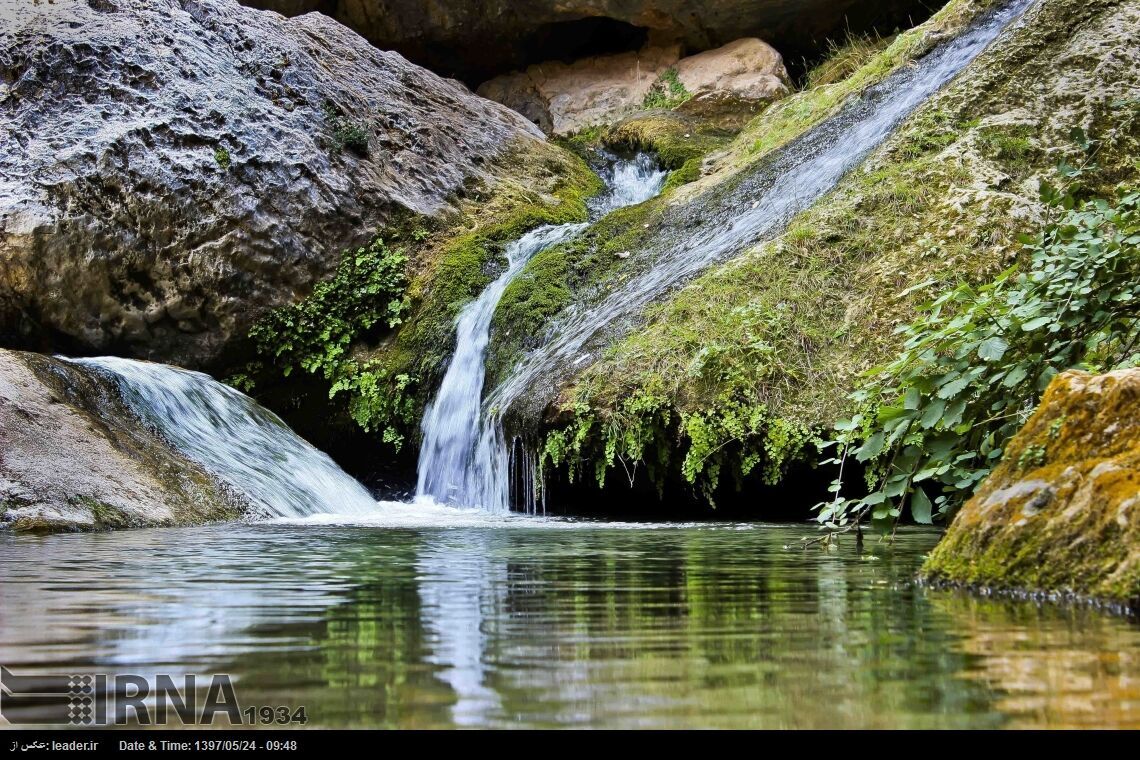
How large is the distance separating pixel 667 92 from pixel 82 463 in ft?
43.3

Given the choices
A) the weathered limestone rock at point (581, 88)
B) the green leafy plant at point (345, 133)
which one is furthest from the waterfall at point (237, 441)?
the weathered limestone rock at point (581, 88)

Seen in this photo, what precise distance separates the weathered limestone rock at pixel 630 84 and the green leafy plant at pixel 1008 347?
13551 mm

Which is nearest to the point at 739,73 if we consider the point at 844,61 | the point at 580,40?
the point at 844,61

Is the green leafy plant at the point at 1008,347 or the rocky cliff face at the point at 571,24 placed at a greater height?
the rocky cliff face at the point at 571,24

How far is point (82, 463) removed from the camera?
7.67 meters

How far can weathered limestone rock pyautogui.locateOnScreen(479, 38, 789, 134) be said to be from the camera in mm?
17500

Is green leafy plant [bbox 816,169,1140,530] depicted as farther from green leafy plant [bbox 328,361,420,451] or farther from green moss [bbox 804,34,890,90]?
green moss [bbox 804,34,890,90]

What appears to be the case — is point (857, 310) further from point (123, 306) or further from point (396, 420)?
point (123, 306)

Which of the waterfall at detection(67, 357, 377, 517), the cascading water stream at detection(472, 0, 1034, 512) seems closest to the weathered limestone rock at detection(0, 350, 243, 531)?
the waterfall at detection(67, 357, 377, 517)

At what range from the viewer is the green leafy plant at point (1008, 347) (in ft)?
13.0

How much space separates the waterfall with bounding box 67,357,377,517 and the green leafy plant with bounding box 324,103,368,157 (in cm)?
408

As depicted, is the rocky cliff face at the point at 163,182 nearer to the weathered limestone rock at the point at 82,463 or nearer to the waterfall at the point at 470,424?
the waterfall at the point at 470,424

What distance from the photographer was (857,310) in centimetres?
877
